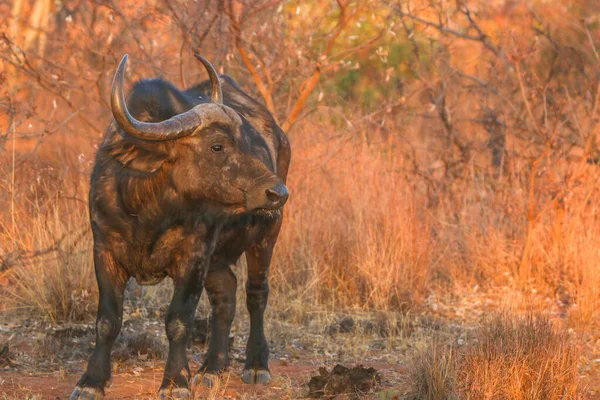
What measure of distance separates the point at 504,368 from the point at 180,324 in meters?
1.79

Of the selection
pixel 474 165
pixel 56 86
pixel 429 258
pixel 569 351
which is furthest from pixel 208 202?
pixel 474 165

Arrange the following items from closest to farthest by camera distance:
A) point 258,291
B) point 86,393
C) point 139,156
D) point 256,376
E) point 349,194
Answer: point 86,393 → point 139,156 → point 256,376 → point 258,291 → point 349,194

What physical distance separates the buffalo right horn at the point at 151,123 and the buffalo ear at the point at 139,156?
0.74 ft

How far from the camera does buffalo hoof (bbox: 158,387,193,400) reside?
4.89 metres

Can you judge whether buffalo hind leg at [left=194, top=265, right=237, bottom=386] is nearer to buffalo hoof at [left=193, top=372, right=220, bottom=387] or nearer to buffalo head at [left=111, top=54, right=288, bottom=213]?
buffalo hoof at [left=193, top=372, right=220, bottom=387]

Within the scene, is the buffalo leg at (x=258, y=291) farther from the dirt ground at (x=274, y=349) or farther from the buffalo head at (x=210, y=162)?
the buffalo head at (x=210, y=162)

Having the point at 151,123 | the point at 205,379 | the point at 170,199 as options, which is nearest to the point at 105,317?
the point at 170,199

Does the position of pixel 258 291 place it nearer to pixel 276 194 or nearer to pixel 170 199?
pixel 170 199

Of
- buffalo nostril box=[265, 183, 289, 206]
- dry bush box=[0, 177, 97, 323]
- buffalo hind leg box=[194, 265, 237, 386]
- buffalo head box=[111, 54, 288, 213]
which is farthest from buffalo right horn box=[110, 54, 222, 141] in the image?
dry bush box=[0, 177, 97, 323]

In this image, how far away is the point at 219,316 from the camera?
18.7 ft

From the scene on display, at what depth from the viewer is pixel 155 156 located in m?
4.85

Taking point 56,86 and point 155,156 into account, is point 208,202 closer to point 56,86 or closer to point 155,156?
point 155,156

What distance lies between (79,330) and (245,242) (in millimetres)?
1455

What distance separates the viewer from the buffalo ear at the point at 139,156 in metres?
4.84
